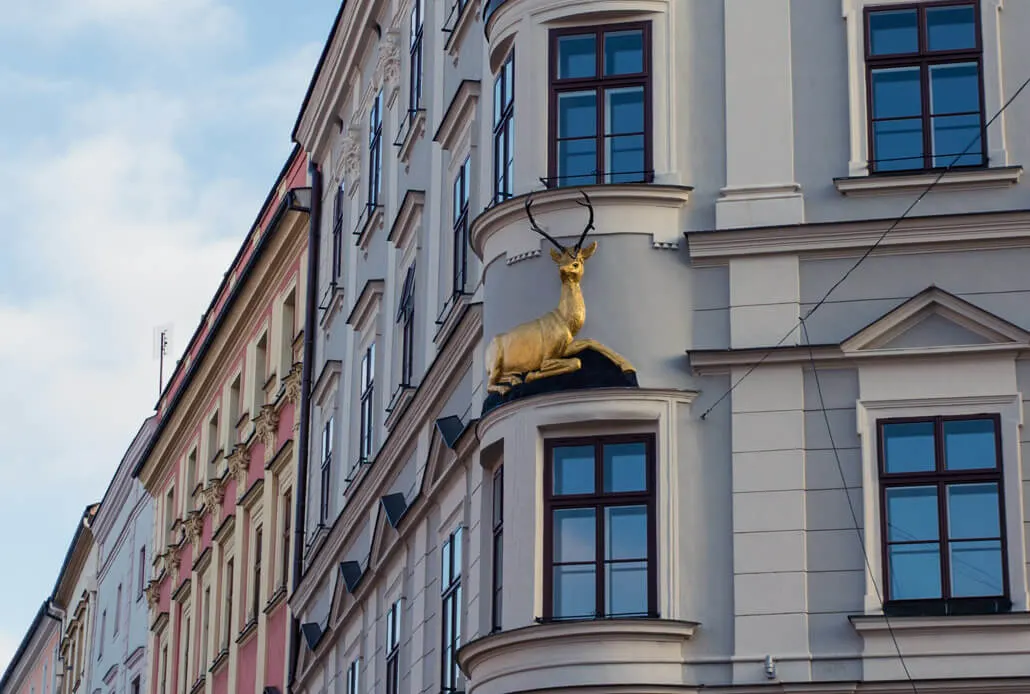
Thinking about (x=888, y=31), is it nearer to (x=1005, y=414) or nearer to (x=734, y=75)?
(x=734, y=75)

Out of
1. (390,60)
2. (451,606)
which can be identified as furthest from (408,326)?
(451,606)

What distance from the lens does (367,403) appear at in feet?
100

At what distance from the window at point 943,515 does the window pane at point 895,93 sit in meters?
3.08

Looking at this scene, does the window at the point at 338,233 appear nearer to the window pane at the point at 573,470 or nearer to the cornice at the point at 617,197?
the cornice at the point at 617,197

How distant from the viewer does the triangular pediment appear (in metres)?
19.8

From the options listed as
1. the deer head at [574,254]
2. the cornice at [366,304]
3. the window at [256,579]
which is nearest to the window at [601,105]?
the deer head at [574,254]

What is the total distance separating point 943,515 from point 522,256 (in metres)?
4.78

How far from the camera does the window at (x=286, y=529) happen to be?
3550 centimetres

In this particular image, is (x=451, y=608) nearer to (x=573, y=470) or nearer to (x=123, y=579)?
(x=573, y=470)

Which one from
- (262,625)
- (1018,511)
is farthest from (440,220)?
(262,625)

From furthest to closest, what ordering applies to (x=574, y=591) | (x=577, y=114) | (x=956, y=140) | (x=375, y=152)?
(x=375, y=152) < (x=577, y=114) < (x=956, y=140) < (x=574, y=591)

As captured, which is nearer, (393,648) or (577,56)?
(577,56)

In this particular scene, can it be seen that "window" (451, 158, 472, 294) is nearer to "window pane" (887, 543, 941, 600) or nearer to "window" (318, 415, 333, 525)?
"window pane" (887, 543, 941, 600)

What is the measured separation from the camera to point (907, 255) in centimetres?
2030
